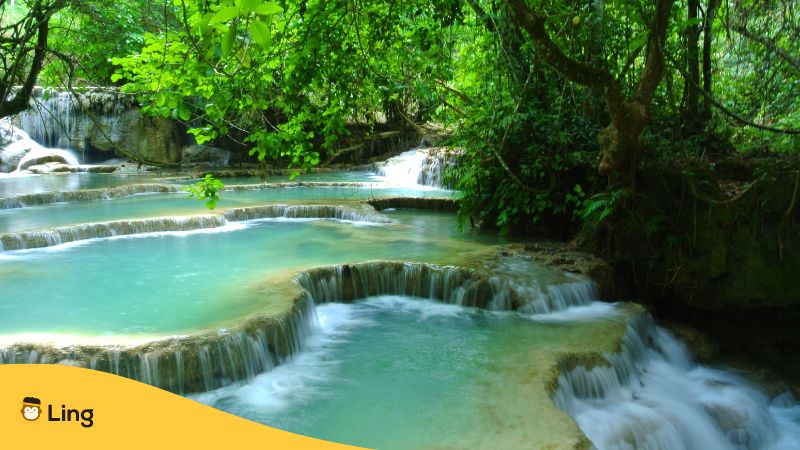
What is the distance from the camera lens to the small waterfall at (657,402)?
4723mm

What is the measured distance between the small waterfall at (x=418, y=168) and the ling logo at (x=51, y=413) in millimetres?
12957

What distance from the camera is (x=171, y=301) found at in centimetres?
617

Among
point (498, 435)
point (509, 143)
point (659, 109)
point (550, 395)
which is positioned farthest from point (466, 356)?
point (659, 109)

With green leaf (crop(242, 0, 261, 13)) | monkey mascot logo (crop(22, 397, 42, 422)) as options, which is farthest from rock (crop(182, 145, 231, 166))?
green leaf (crop(242, 0, 261, 13))

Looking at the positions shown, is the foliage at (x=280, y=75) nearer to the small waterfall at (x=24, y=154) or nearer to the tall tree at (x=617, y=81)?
the tall tree at (x=617, y=81)

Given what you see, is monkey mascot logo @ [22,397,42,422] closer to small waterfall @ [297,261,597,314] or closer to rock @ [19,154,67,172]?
small waterfall @ [297,261,597,314]

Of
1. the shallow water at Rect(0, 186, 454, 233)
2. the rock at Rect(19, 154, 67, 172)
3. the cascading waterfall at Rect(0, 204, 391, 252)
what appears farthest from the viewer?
the rock at Rect(19, 154, 67, 172)

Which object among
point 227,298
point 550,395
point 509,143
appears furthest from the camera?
point 509,143

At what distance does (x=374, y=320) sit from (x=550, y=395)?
251 cm

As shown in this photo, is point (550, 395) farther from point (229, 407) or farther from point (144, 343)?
point (144, 343)

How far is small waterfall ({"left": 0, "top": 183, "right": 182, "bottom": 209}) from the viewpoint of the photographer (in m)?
11.8

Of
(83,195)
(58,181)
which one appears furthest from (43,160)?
(83,195)

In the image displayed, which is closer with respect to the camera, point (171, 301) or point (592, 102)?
point (171, 301)

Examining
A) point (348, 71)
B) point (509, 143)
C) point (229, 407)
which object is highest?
point (348, 71)
